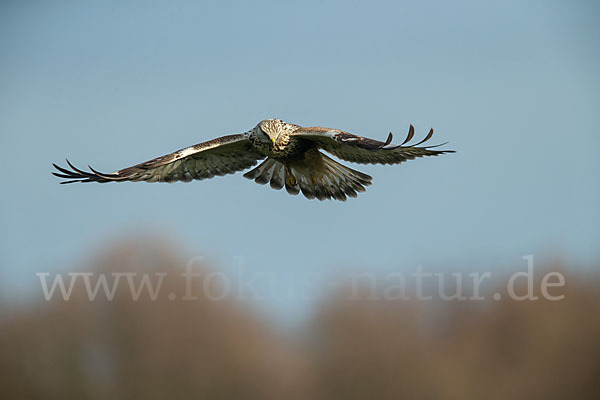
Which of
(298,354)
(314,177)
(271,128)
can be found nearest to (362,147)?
(271,128)

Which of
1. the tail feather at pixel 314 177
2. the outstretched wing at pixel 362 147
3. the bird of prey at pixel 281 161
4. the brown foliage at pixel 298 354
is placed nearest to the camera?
the outstretched wing at pixel 362 147

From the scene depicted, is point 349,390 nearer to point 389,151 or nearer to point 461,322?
point 461,322

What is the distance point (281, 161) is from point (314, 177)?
0.52 m

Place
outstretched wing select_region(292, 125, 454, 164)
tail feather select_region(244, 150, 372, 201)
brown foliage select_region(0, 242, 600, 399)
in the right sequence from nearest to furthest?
outstretched wing select_region(292, 125, 454, 164), tail feather select_region(244, 150, 372, 201), brown foliage select_region(0, 242, 600, 399)

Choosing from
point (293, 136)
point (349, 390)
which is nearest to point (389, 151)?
point (293, 136)

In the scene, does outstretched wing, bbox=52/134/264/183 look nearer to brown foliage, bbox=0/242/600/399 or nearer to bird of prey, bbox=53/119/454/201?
bird of prey, bbox=53/119/454/201

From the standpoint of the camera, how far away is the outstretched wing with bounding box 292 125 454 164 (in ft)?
38.3

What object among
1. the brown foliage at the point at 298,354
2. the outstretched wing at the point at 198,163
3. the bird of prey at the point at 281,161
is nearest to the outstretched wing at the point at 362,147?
the bird of prey at the point at 281,161

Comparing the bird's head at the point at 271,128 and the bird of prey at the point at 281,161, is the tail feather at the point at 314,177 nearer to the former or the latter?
the bird of prey at the point at 281,161

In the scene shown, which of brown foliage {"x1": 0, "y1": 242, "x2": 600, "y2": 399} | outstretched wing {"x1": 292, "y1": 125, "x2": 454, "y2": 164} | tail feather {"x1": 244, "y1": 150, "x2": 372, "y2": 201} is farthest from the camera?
brown foliage {"x1": 0, "y1": 242, "x2": 600, "y2": 399}

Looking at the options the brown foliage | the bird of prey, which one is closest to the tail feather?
the bird of prey

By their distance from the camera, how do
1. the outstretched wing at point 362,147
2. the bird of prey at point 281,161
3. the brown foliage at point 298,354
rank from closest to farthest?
the outstretched wing at point 362,147, the bird of prey at point 281,161, the brown foliage at point 298,354

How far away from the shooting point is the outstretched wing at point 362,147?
11688 millimetres

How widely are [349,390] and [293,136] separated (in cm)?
1660
